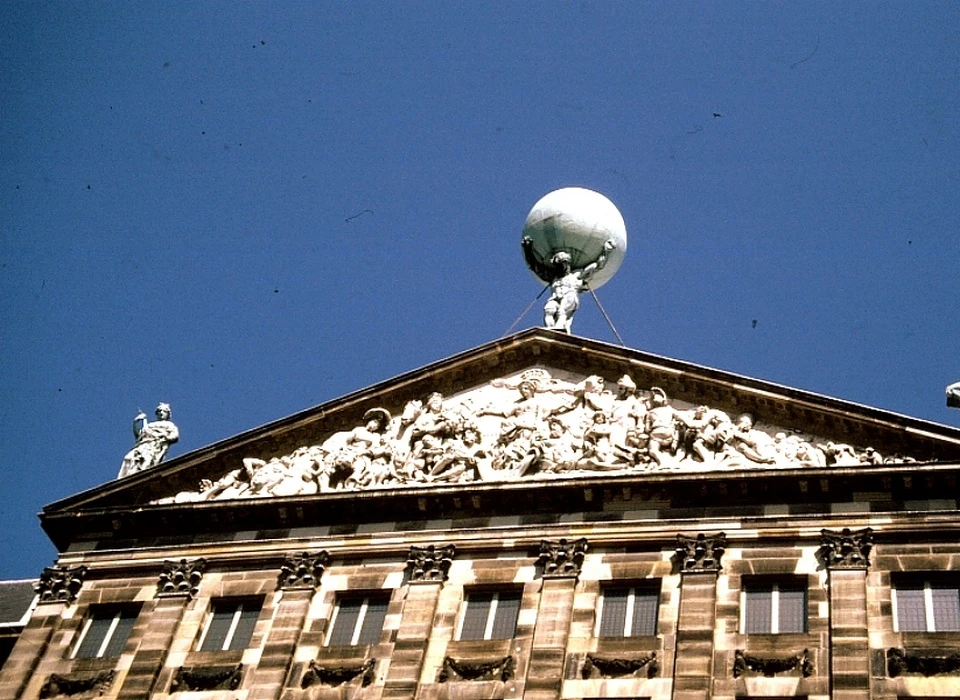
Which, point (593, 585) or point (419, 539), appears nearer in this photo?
point (593, 585)

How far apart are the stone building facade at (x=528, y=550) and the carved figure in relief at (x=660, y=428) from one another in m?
0.04

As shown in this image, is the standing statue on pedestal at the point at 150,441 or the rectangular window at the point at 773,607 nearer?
the rectangular window at the point at 773,607

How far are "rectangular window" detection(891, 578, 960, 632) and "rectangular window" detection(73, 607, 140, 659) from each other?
12674 mm

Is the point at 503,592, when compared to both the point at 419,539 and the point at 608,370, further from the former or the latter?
the point at 608,370

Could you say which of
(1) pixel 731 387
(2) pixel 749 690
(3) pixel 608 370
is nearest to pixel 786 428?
(1) pixel 731 387

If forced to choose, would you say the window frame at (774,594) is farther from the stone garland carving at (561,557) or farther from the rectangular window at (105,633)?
the rectangular window at (105,633)

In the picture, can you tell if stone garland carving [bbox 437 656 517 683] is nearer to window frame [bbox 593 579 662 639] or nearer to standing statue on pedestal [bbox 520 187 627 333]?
window frame [bbox 593 579 662 639]

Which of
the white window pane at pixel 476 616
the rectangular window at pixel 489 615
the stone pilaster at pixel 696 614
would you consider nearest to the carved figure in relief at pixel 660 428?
the stone pilaster at pixel 696 614

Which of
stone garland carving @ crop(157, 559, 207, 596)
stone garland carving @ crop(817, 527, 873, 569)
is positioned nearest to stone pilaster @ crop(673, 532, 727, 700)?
stone garland carving @ crop(817, 527, 873, 569)

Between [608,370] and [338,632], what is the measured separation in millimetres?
6743

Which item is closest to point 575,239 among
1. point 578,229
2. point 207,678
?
point 578,229

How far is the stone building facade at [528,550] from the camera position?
25.6 metres

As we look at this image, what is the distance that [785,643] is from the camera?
994 inches

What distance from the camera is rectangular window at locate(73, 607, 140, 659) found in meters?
29.3
